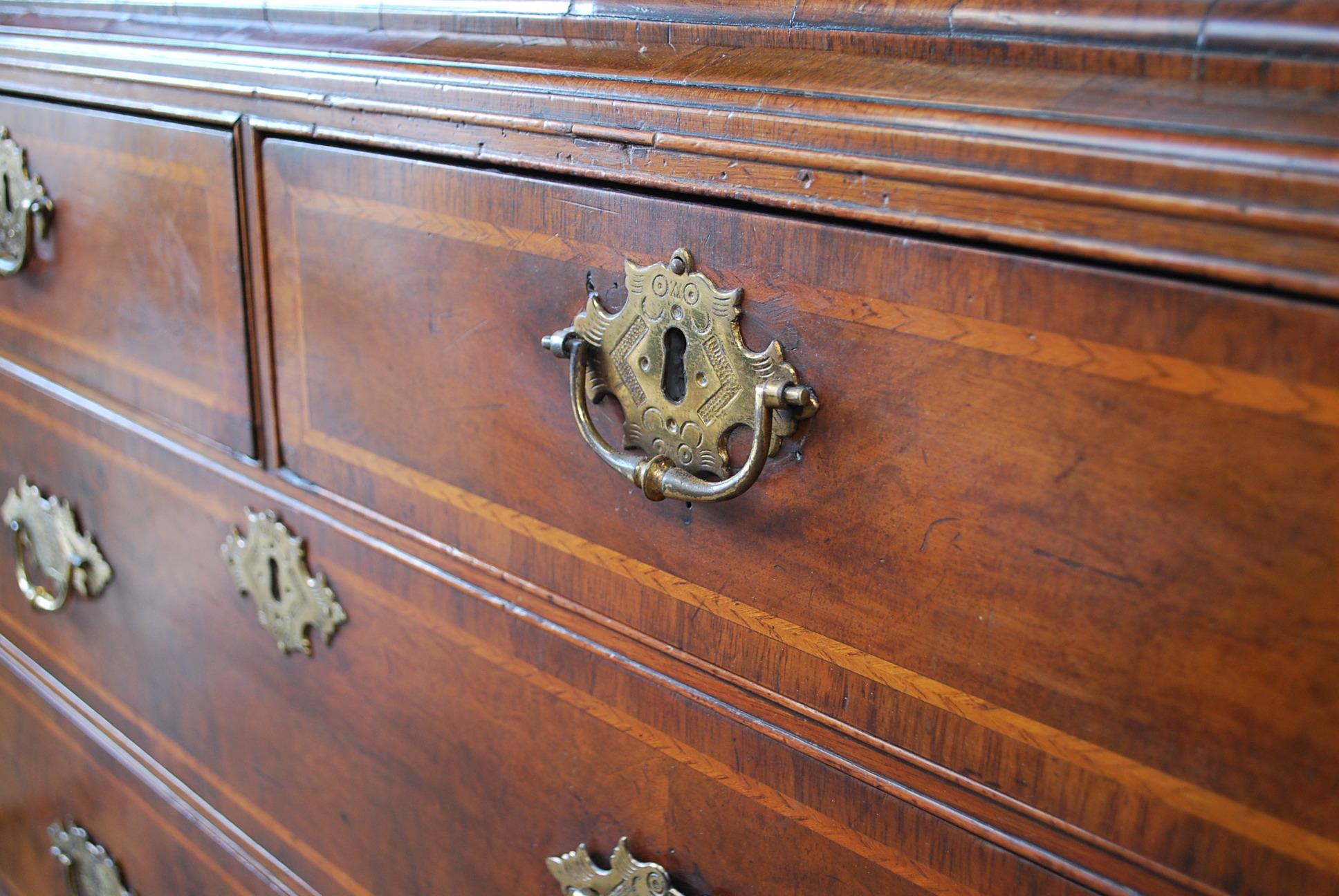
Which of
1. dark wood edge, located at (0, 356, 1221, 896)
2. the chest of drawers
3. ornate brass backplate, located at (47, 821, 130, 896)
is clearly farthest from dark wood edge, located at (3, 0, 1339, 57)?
ornate brass backplate, located at (47, 821, 130, 896)

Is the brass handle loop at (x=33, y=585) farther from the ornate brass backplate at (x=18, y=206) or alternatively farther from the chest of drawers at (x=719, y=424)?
the ornate brass backplate at (x=18, y=206)

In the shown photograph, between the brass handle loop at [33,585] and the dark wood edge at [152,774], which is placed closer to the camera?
the dark wood edge at [152,774]

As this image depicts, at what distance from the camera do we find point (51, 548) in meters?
0.88

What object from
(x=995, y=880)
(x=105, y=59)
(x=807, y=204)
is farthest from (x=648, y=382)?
(x=105, y=59)

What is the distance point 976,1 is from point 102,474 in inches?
28.1

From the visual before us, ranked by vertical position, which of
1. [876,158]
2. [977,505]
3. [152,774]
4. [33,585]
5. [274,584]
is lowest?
[152,774]

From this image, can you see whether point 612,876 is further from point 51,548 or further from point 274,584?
point 51,548

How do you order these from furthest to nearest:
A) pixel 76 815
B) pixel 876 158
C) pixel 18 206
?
pixel 76 815
pixel 18 206
pixel 876 158

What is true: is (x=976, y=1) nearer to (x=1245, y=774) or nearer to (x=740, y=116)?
(x=740, y=116)

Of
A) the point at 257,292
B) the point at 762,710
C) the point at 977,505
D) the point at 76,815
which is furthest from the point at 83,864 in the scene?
the point at 977,505

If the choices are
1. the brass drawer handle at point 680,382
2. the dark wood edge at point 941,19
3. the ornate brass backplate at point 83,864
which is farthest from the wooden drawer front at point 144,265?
the ornate brass backplate at point 83,864

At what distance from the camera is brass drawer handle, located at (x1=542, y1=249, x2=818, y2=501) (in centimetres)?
41

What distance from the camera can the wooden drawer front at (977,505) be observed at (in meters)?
0.32

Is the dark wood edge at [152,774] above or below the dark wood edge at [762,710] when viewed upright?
below
